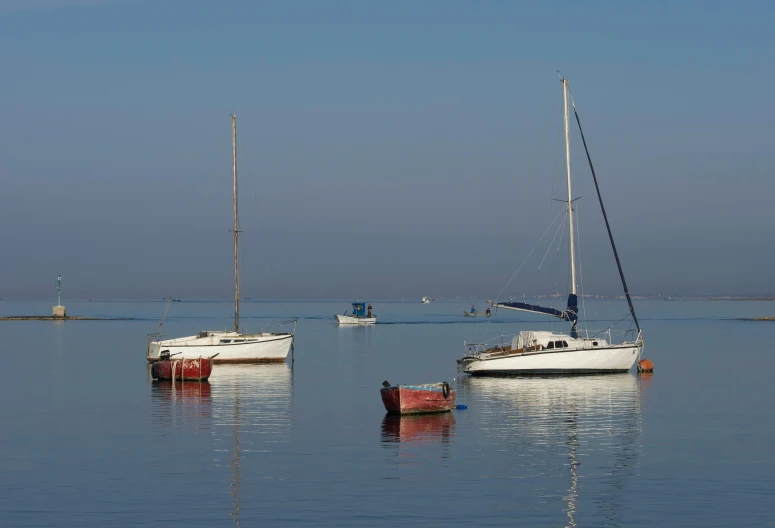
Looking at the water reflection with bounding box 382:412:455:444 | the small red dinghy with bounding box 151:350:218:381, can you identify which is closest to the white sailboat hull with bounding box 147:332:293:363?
the small red dinghy with bounding box 151:350:218:381

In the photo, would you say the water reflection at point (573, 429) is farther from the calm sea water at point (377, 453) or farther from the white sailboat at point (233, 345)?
the white sailboat at point (233, 345)

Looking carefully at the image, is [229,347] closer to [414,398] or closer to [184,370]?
[184,370]

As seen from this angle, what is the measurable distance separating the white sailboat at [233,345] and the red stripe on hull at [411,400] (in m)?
31.3

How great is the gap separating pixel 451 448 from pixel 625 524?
13.0 meters

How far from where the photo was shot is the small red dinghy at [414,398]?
47688 millimetres

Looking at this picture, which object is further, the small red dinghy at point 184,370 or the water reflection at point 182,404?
the small red dinghy at point 184,370

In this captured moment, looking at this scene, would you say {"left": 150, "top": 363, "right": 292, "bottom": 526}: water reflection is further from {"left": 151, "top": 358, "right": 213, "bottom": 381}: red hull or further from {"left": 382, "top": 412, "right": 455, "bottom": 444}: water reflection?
{"left": 382, "top": 412, "right": 455, "bottom": 444}: water reflection

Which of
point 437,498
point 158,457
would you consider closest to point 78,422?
point 158,457

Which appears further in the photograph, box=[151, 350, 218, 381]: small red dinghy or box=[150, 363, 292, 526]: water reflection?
box=[151, 350, 218, 381]: small red dinghy

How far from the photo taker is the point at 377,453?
37.0 m

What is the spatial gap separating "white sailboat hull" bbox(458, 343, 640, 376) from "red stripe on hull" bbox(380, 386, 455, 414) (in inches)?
795

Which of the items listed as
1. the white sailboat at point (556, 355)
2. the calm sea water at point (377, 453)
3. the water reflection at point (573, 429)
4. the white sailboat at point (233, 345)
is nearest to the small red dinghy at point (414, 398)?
the calm sea water at point (377, 453)

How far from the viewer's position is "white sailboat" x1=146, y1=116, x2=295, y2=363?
77125 millimetres

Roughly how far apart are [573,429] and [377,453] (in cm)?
1054
